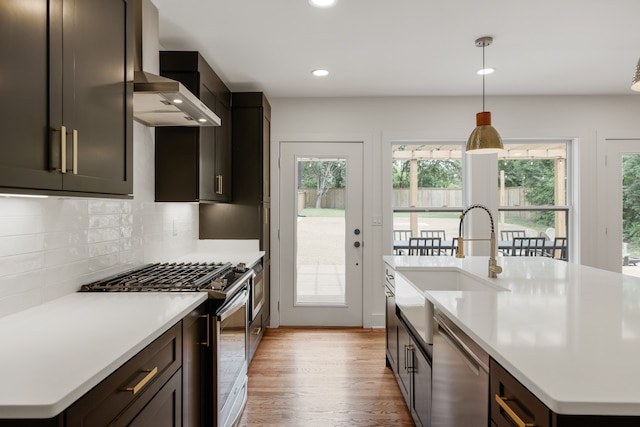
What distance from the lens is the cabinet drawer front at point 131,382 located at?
986 millimetres

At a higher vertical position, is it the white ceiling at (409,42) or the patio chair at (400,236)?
the white ceiling at (409,42)

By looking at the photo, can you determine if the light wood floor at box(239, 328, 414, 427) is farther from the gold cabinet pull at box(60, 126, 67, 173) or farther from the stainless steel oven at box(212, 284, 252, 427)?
the gold cabinet pull at box(60, 126, 67, 173)

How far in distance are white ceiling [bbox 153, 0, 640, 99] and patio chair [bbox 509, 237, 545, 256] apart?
1597mm

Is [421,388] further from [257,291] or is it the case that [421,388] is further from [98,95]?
[98,95]

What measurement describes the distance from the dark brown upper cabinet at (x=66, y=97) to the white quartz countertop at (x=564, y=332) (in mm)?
1413

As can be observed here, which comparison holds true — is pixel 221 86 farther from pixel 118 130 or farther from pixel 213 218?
pixel 118 130

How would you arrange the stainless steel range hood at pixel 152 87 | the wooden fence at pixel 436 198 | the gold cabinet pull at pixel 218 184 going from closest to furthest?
1. the stainless steel range hood at pixel 152 87
2. the gold cabinet pull at pixel 218 184
3. the wooden fence at pixel 436 198

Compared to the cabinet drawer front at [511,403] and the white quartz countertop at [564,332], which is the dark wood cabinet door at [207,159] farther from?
the cabinet drawer front at [511,403]

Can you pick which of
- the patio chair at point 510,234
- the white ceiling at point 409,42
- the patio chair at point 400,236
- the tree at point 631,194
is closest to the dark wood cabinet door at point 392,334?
the patio chair at point 400,236

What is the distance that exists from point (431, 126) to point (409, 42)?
1542mm

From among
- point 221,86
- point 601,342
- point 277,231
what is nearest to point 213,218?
point 277,231

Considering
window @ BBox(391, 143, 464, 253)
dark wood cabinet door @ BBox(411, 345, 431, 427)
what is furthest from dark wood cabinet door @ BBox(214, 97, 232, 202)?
dark wood cabinet door @ BBox(411, 345, 431, 427)

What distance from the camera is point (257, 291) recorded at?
3.40 m

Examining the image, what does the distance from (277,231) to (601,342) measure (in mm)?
3371
